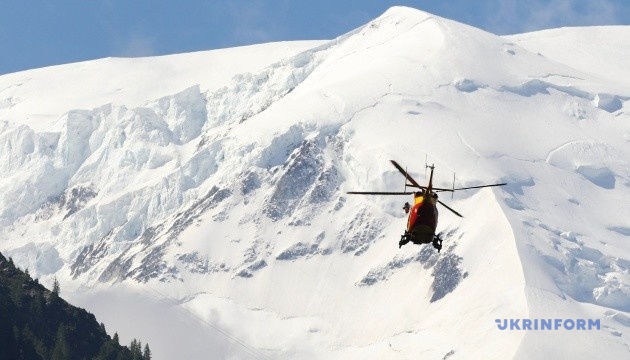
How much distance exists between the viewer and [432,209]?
158 m

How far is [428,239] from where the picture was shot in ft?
517

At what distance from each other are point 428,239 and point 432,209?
263cm
